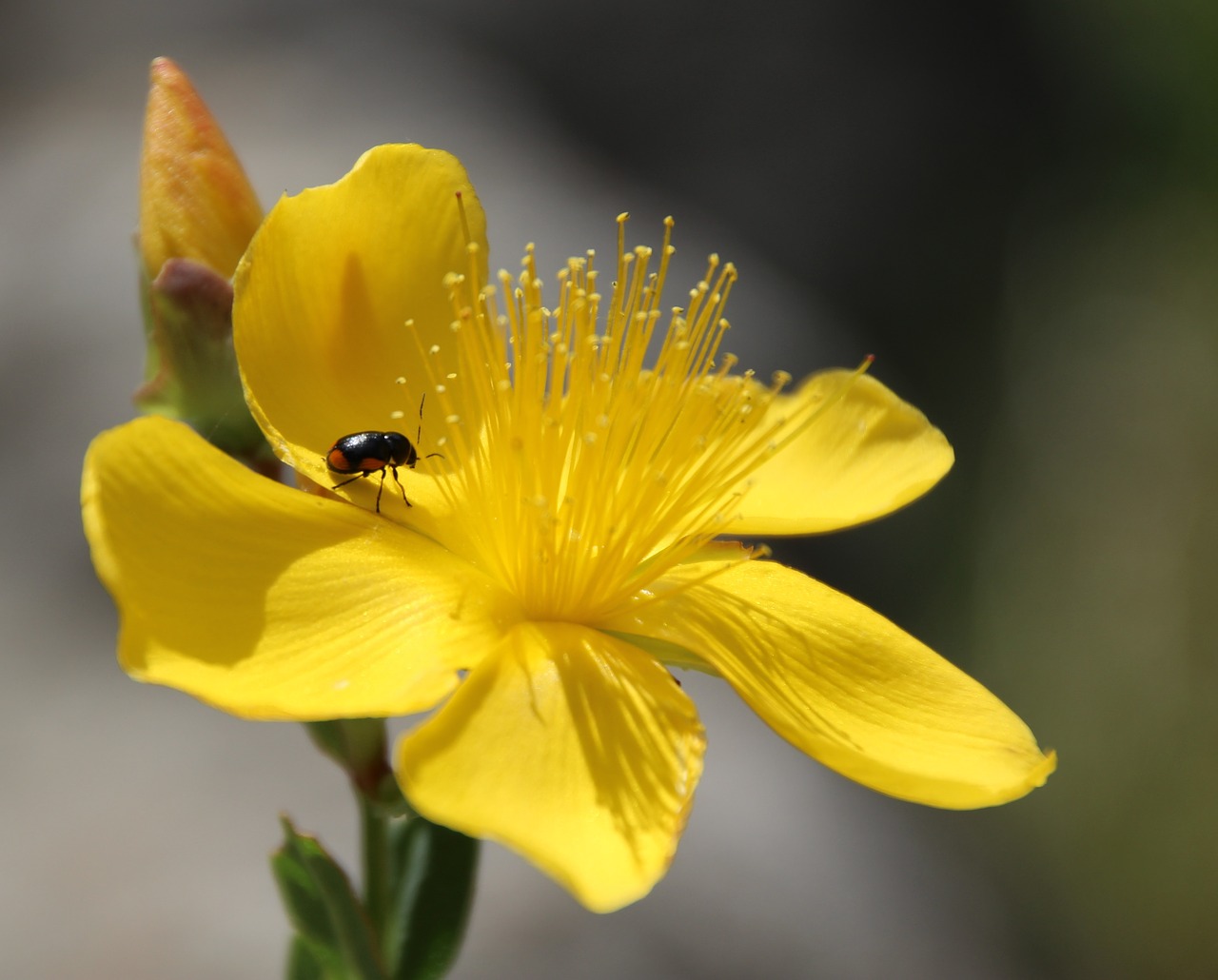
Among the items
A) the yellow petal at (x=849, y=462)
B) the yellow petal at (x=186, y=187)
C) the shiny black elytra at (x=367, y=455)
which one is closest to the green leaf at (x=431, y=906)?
the shiny black elytra at (x=367, y=455)

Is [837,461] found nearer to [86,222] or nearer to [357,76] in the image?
[86,222]

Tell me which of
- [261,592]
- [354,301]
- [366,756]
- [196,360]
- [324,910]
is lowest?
[324,910]

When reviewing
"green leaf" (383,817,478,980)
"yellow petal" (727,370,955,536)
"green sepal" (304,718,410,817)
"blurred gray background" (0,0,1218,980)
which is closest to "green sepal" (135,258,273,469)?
"green sepal" (304,718,410,817)

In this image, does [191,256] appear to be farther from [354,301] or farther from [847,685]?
[847,685]

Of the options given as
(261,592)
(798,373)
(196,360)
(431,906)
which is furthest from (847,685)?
(798,373)

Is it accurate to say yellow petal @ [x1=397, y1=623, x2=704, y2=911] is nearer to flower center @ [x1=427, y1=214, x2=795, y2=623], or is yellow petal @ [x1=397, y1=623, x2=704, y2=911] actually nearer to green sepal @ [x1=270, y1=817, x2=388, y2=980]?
flower center @ [x1=427, y1=214, x2=795, y2=623]

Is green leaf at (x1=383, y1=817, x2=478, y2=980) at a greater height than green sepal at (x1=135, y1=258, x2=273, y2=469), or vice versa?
green sepal at (x1=135, y1=258, x2=273, y2=469)

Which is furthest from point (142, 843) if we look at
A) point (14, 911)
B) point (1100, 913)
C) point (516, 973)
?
point (1100, 913)
